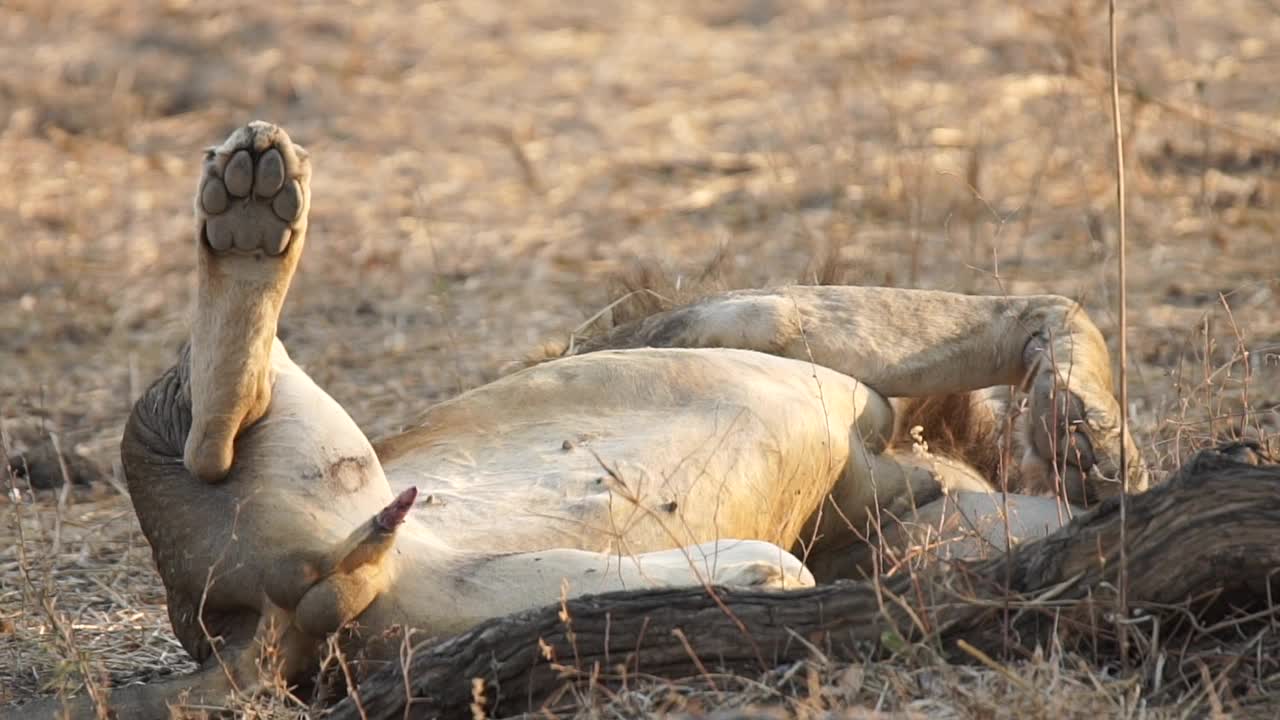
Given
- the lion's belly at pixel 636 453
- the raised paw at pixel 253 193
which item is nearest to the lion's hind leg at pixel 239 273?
the raised paw at pixel 253 193

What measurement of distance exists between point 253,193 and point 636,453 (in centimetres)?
101

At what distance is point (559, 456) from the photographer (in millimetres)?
3797

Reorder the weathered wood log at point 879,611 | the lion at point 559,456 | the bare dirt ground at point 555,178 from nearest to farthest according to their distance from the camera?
1. the weathered wood log at point 879,611
2. the lion at point 559,456
3. the bare dirt ground at point 555,178

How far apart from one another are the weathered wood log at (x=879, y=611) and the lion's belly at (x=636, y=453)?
527 millimetres

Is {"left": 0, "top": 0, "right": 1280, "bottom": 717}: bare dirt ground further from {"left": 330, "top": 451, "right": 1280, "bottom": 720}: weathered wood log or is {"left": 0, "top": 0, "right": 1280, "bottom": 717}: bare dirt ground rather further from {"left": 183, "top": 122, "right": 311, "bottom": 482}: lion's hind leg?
{"left": 330, "top": 451, "right": 1280, "bottom": 720}: weathered wood log

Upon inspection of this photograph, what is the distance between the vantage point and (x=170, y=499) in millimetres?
3381

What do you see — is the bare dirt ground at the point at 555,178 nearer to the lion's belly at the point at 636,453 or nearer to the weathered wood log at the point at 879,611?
the lion's belly at the point at 636,453

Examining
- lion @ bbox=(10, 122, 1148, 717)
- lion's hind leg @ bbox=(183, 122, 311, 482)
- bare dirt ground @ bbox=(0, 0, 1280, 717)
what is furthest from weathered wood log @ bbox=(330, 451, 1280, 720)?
bare dirt ground @ bbox=(0, 0, 1280, 717)

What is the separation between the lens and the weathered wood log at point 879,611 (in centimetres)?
281

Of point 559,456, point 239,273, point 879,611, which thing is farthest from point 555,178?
point 879,611

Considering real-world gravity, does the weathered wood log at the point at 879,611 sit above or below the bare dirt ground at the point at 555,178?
above

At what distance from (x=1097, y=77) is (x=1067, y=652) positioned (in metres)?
5.72

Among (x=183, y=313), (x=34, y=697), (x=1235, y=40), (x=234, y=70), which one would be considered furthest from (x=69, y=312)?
(x=1235, y=40)

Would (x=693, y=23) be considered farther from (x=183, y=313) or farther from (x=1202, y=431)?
(x=1202, y=431)
